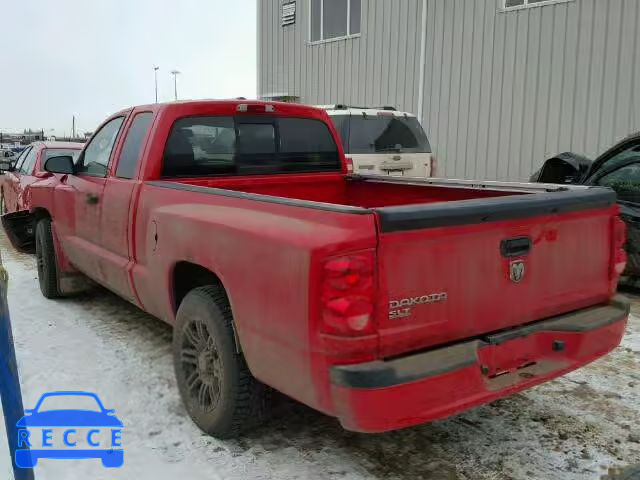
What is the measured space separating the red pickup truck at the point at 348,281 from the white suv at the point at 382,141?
4.06 meters

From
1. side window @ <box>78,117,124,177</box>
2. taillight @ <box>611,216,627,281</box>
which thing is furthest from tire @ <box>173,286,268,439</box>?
taillight @ <box>611,216,627,281</box>

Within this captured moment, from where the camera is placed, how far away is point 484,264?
2709 millimetres

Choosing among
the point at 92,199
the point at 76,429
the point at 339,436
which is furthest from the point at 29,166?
the point at 339,436

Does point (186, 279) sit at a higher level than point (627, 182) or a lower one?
lower

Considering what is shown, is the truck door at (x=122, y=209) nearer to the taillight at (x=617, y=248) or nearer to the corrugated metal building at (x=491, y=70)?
the taillight at (x=617, y=248)

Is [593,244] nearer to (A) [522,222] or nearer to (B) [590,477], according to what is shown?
(A) [522,222]

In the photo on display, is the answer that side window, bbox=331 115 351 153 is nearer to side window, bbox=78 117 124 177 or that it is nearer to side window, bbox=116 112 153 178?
side window, bbox=78 117 124 177

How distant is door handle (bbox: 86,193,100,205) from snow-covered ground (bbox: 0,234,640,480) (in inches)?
43.9

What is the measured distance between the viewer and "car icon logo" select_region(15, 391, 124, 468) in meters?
3.16

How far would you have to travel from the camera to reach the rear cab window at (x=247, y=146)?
426 cm

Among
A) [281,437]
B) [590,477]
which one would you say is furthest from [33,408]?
[590,477]

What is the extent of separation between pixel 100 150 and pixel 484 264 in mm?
3622

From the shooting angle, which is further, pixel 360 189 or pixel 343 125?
pixel 343 125

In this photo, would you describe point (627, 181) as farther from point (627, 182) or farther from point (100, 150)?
point (100, 150)
